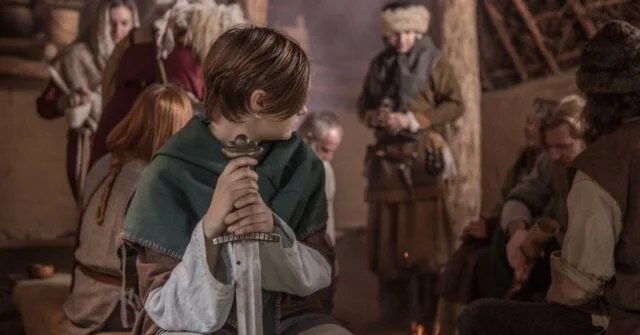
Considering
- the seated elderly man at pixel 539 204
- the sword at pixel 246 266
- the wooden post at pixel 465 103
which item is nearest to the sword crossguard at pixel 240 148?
the sword at pixel 246 266

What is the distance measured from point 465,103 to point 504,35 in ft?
1.79

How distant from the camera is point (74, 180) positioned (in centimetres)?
419

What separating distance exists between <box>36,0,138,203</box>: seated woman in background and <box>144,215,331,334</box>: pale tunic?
2.21 meters

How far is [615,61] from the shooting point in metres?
2.68

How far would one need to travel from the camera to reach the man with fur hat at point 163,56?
4.04m

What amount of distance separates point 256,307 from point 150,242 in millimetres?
299

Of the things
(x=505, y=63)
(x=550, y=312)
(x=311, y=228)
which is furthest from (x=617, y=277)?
(x=505, y=63)

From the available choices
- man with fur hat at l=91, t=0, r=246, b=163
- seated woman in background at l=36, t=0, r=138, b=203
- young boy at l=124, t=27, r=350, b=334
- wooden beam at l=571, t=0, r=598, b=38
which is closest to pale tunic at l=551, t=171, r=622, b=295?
young boy at l=124, t=27, r=350, b=334

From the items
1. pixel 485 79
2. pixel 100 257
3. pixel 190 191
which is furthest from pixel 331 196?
pixel 190 191

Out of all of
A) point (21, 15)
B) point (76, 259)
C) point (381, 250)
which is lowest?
point (381, 250)

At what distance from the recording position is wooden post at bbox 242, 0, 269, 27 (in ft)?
14.5

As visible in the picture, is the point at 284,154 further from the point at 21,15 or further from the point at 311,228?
the point at 21,15

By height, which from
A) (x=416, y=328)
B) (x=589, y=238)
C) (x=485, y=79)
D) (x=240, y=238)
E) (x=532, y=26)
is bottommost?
(x=416, y=328)

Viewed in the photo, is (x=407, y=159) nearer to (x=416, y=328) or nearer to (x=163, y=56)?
(x=416, y=328)
